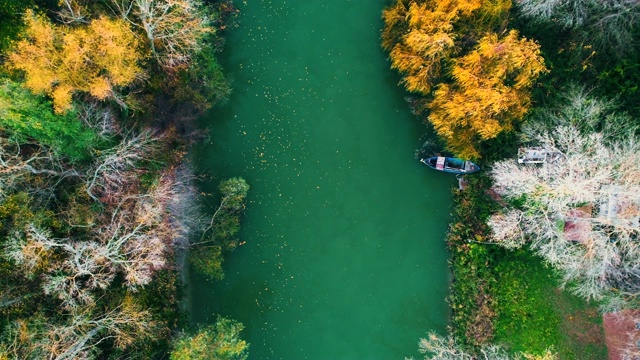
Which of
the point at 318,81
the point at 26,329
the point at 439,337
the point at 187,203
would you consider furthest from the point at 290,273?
the point at 26,329

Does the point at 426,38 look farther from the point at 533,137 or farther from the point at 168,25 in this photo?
the point at 168,25

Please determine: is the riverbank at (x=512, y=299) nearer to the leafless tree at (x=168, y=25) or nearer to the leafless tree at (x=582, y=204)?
the leafless tree at (x=582, y=204)

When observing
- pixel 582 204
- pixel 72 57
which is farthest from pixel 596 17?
pixel 72 57

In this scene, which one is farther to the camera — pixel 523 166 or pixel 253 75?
pixel 253 75

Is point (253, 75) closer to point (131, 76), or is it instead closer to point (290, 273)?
point (131, 76)

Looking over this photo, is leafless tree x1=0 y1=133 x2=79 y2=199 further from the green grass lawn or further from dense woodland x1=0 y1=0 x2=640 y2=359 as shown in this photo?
the green grass lawn

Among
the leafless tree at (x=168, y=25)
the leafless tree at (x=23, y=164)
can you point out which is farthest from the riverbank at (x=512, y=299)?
the leafless tree at (x=23, y=164)
